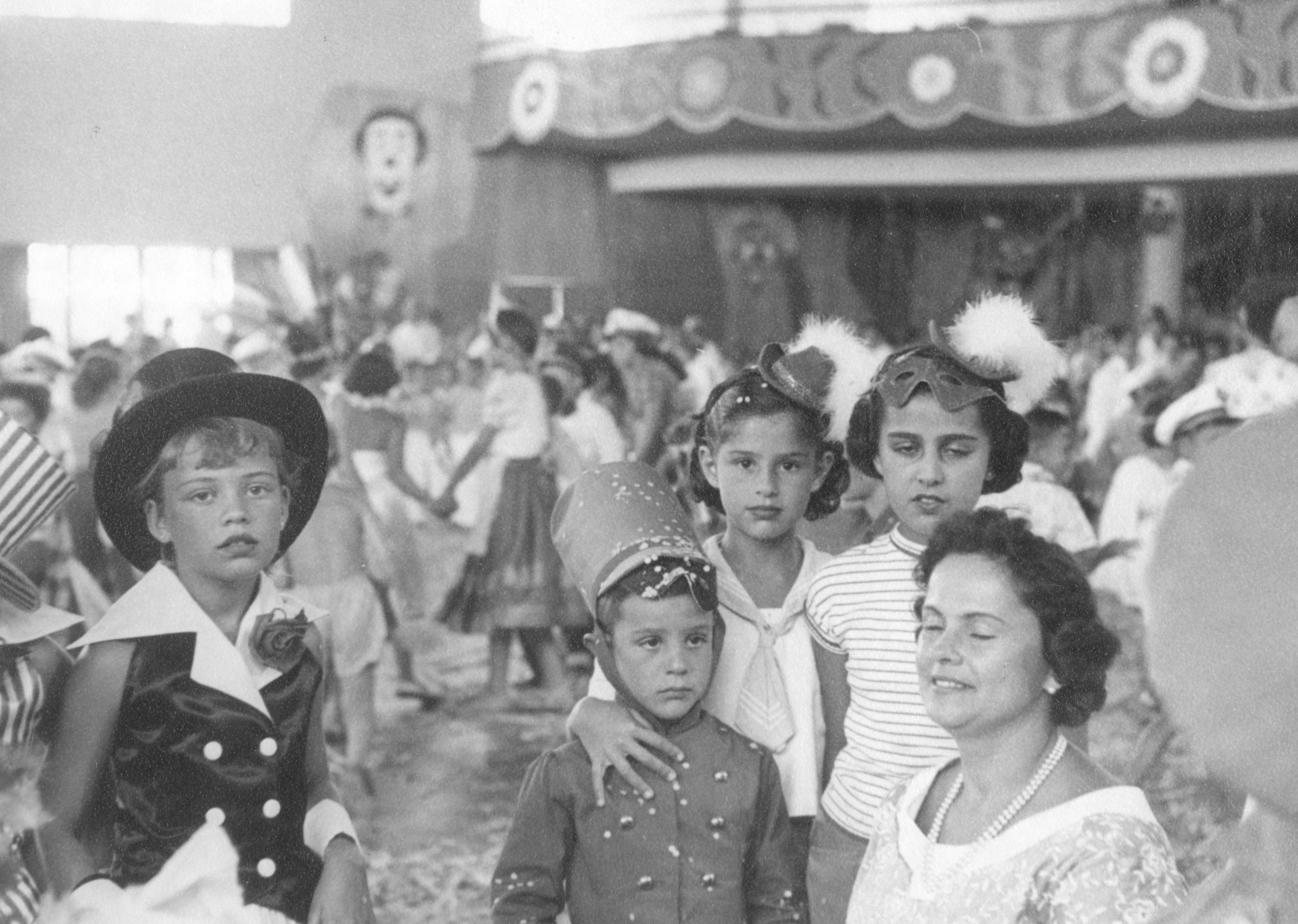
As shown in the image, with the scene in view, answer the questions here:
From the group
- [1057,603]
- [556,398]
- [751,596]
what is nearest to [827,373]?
[751,596]

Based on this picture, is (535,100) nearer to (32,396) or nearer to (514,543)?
(514,543)

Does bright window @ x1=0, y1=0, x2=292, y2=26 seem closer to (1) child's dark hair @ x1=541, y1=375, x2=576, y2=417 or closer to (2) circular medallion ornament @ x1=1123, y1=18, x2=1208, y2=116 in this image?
(2) circular medallion ornament @ x1=1123, y1=18, x2=1208, y2=116

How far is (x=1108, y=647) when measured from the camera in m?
1.97

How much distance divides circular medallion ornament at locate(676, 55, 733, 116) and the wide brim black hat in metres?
13.7

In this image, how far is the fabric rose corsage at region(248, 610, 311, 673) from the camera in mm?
2357

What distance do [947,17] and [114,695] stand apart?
1545cm

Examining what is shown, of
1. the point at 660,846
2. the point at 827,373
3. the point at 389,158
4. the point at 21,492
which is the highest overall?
the point at 389,158

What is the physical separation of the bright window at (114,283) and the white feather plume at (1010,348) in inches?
516

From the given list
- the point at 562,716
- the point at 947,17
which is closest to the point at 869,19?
the point at 947,17

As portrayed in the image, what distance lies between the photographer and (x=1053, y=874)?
173 cm

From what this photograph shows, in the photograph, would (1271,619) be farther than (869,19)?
No

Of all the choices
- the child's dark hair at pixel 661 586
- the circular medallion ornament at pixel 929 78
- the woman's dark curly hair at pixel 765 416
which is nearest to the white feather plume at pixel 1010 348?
the woman's dark curly hair at pixel 765 416

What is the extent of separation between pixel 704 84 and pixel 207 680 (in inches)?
557

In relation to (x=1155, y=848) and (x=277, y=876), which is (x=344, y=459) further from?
(x=1155, y=848)
